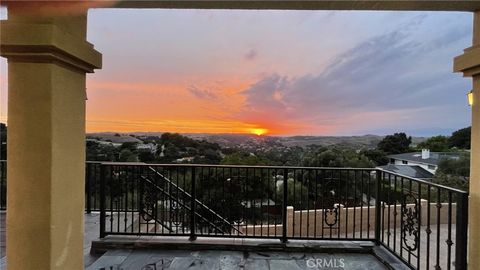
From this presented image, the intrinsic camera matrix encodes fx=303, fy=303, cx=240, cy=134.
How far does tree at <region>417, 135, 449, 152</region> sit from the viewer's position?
12.4 m

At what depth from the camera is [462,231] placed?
2.03 m

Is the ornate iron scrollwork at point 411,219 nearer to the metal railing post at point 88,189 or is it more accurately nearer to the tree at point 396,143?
the metal railing post at point 88,189

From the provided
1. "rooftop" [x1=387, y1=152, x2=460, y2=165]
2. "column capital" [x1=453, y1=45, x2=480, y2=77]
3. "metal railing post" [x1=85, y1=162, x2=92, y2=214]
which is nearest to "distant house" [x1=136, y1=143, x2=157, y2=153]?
"metal railing post" [x1=85, y1=162, x2=92, y2=214]

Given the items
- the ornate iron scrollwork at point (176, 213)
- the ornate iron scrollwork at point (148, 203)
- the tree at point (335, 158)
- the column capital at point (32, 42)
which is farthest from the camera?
the tree at point (335, 158)

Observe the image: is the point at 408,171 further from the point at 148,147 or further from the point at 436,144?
the point at 436,144

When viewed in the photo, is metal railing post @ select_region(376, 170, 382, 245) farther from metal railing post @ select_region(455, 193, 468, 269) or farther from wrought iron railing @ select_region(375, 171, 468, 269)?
metal railing post @ select_region(455, 193, 468, 269)

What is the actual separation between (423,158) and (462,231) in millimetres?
11415

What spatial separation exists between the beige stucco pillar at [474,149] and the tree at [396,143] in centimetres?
920

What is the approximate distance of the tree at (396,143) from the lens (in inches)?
424

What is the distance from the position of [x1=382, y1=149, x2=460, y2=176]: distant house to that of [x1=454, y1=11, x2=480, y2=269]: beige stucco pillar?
31.0ft

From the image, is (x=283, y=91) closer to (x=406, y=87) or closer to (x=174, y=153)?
(x=406, y=87)

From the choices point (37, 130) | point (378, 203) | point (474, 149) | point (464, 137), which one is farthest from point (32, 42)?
point (464, 137)

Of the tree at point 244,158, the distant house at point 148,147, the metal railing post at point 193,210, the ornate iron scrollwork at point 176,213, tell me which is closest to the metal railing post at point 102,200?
the ornate iron scrollwork at point 176,213

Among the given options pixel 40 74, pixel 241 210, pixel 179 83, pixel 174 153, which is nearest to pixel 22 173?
pixel 40 74
